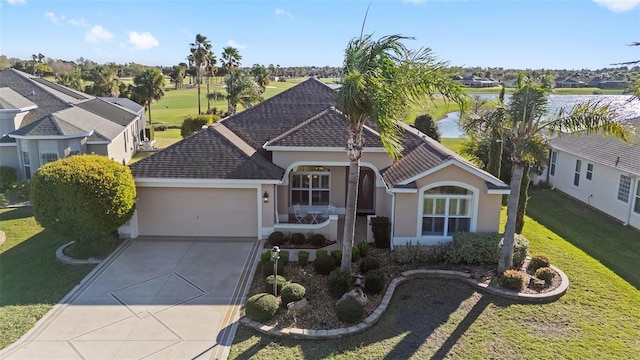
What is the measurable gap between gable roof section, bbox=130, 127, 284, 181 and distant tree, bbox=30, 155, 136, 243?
1894mm

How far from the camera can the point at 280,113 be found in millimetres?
22188

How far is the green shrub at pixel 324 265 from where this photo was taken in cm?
1422

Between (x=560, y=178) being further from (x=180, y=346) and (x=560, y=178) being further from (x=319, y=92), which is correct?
(x=180, y=346)

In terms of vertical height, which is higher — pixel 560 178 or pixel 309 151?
pixel 309 151

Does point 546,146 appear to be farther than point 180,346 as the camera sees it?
Yes

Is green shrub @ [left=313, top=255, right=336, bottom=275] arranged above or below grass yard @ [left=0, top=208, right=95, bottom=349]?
above

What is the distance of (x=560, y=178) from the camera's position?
2562cm

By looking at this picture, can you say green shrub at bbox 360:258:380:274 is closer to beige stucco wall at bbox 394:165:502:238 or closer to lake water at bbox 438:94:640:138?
beige stucco wall at bbox 394:165:502:238

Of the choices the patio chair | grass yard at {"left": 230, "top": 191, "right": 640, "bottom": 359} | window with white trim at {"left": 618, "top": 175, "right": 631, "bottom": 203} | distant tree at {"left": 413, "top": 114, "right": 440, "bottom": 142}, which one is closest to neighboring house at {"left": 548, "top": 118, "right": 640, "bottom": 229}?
window with white trim at {"left": 618, "top": 175, "right": 631, "bottom": 203}

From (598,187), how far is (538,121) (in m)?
11.5

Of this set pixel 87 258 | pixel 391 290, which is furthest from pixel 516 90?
pixel 87 258

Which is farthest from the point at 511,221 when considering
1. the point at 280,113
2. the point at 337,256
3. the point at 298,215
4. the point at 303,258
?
the point at 280,113

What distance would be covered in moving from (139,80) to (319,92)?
106 feet

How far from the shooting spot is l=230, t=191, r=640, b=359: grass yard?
415 inches
